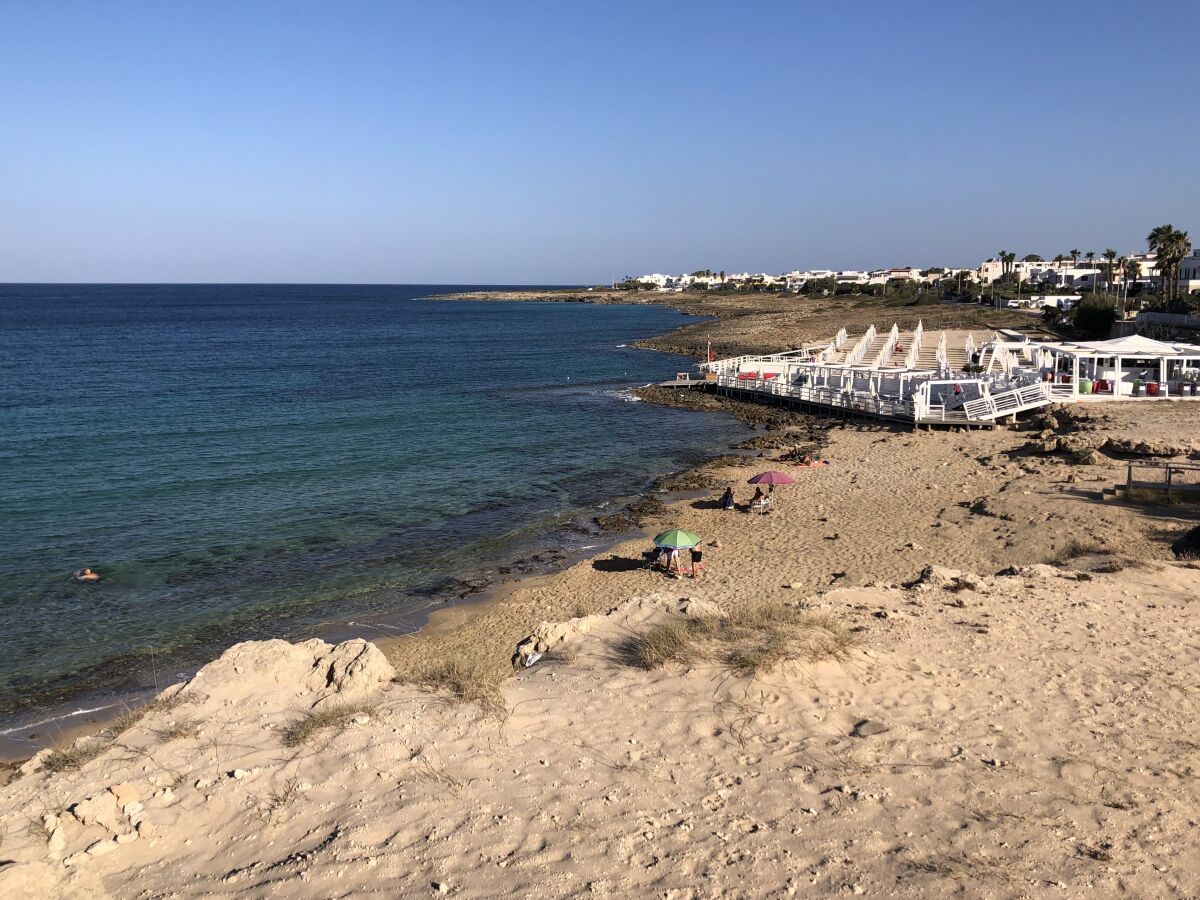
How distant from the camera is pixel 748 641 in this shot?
32.6 ft

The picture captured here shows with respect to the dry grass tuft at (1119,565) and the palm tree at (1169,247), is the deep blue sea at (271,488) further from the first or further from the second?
the palm tree at (1169,247)

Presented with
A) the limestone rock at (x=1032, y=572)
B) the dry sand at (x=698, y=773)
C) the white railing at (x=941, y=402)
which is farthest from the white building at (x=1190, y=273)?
the dry sand at (x=698, y=773)

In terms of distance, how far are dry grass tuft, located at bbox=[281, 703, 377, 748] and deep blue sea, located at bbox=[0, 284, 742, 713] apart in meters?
6.20

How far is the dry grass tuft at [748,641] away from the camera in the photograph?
30.9ft

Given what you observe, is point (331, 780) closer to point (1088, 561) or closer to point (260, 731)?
point (260, 731)

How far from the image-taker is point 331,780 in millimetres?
7867

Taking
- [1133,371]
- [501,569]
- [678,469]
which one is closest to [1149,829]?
[501,569]

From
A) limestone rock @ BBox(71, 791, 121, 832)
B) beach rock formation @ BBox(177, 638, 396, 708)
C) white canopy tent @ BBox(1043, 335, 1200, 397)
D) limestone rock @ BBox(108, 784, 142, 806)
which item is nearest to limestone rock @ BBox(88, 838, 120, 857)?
limestone rock @ BBox(71, 791, 121, 832)

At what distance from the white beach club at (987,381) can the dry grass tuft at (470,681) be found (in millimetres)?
24532

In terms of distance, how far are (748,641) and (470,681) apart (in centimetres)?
330

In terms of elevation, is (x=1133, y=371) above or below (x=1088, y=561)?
above

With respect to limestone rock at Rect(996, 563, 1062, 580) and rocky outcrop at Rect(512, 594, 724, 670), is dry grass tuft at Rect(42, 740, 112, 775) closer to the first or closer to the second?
rocky outcrop at Rect(512, 594, 724, 670)

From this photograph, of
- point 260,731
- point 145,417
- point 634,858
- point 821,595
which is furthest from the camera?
point 145,417

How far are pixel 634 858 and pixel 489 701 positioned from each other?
3.18m
